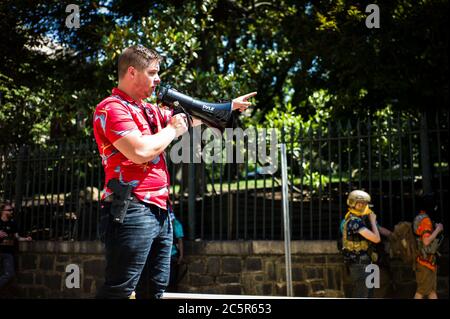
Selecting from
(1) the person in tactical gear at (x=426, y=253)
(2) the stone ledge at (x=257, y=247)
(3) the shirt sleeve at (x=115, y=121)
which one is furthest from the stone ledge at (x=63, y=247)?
(3) the shirt sleeve at (x=115, y=121)

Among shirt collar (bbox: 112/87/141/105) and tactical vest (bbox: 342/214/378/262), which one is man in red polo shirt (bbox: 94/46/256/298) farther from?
tactical vest (bbox: 342/214/378/262)

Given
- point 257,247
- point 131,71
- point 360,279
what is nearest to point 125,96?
point 131,71

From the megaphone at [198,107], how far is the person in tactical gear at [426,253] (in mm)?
4065

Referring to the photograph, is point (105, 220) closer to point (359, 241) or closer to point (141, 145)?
point (141, 145)

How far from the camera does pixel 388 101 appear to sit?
A: 9.16 m

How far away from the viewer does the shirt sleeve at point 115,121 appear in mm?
2545

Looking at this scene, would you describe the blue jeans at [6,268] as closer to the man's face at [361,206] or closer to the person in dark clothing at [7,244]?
the person in dark clothing at [7,244]

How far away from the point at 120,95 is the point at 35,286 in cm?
682

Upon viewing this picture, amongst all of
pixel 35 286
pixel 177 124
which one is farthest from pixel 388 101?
pixel 177 124

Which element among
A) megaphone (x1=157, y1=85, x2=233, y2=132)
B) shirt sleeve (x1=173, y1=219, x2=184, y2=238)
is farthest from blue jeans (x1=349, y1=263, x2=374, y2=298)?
megaphone (x1=157, y1=85, x2=233, y2=132)

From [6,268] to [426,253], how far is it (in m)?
6.18

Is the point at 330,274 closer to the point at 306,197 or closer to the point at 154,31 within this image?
the point at 306,197

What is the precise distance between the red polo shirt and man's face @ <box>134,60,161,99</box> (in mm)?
68

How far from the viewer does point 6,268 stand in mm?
8453
